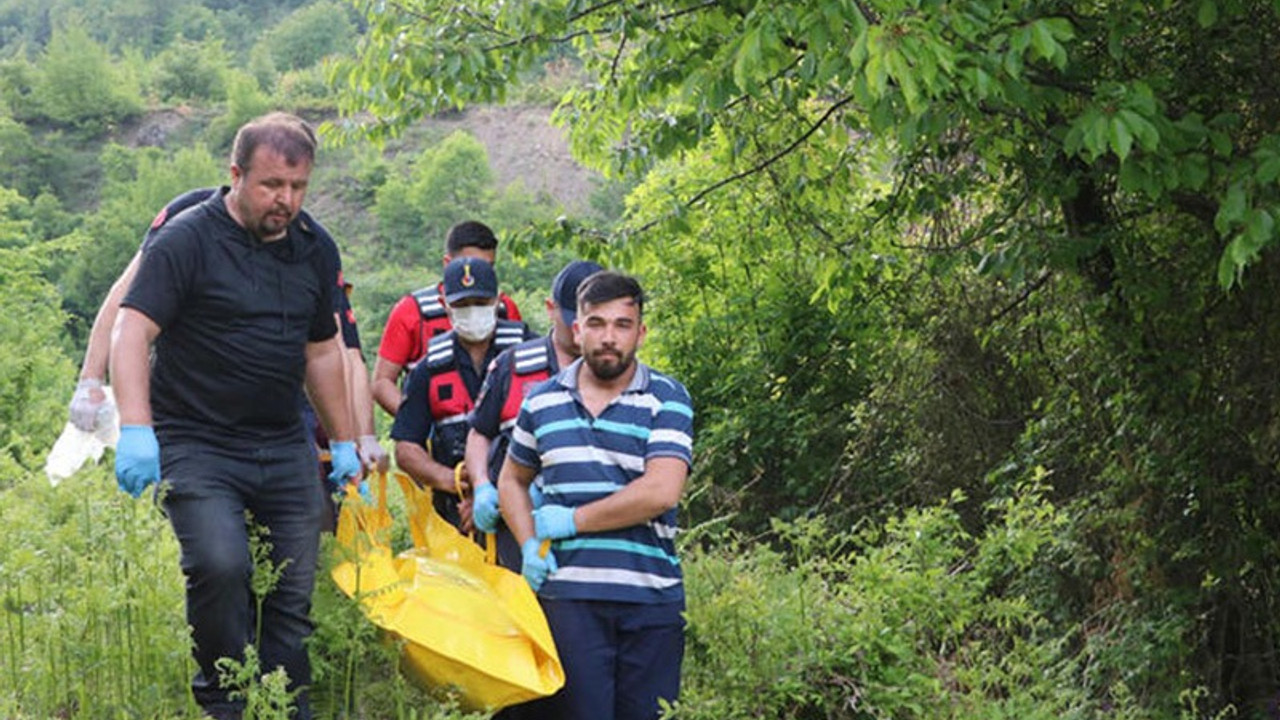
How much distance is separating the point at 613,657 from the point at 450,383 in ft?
6.59

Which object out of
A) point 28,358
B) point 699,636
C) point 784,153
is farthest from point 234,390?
point 28,358

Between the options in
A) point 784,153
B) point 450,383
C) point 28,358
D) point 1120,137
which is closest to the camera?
point 1120,137

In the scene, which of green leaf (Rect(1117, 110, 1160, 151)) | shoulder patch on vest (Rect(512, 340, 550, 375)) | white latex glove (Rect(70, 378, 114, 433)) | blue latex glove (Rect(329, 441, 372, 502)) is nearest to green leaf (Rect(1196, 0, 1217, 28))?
green leaf (Rect(1117, 110, 1160, 151))

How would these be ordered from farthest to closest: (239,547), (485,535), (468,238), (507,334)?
(468,238), (507,334), (485,535), (239,547)

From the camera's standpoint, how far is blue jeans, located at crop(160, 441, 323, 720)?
4.89m

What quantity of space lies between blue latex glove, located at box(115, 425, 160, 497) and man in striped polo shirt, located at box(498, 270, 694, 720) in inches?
45.5

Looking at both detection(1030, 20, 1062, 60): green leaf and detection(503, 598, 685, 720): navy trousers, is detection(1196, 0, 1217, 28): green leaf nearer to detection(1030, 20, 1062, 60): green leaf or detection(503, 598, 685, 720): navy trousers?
detection(1030, 20, 1062, 60): green leaf

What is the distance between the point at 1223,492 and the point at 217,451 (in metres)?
4.41

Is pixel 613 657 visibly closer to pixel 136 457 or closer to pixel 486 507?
pixel 486 507

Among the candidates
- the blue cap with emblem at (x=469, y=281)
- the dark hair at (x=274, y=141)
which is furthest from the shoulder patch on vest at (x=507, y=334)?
the dark hair at (x=274, y=141)

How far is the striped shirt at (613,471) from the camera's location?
5.20 m

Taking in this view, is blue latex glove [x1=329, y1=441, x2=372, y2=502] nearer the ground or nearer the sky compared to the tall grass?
nearer the sky

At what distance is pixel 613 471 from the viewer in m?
5.24

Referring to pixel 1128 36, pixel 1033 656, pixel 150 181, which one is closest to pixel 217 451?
pixel 1033 656
